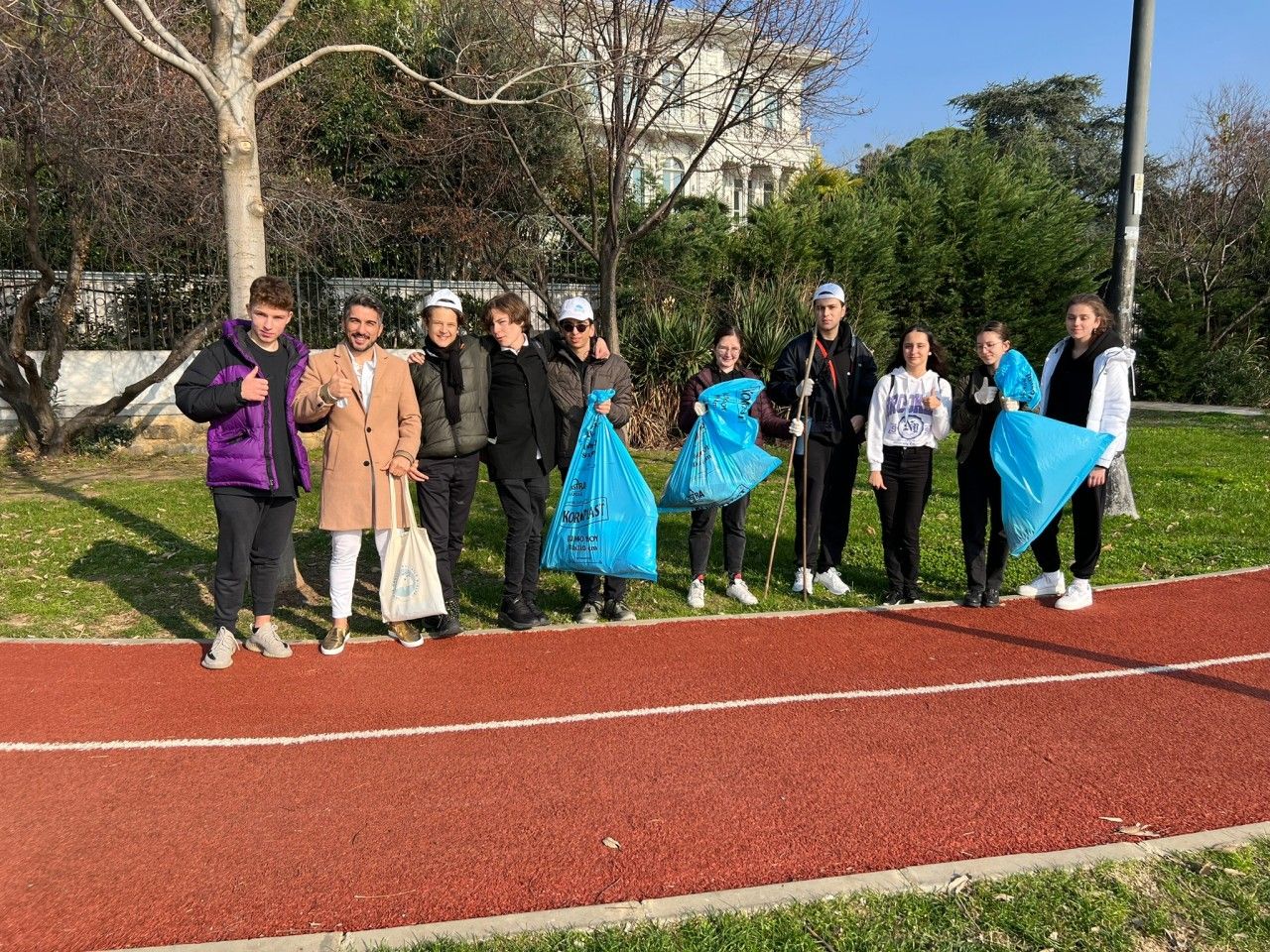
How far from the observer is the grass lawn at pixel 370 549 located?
6531mm

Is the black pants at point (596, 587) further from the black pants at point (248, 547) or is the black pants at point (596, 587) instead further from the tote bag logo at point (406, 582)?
the black pants at point (248, 547)

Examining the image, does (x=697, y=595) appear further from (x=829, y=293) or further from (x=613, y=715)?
(x=829, y=293)

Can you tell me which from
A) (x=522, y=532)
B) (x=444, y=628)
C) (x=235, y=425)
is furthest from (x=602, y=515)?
(x=235, y=425)

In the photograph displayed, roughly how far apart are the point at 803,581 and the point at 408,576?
290cm

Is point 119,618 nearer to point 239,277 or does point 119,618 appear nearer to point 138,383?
point 239,277

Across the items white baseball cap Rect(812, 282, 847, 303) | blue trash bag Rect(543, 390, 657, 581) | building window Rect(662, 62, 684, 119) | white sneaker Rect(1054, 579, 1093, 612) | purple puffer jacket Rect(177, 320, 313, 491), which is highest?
building window Rect(662, 62, 684, 119)

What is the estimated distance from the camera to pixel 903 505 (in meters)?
6.59

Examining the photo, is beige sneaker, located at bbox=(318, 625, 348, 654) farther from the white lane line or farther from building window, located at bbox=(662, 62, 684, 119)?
building window, located at bbox=(662, 62, 684, 119)

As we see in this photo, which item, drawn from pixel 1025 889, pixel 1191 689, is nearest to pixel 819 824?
pixel 1025 889

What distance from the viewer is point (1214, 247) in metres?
25.2

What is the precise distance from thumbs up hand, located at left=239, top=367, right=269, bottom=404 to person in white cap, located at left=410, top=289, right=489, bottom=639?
96cm

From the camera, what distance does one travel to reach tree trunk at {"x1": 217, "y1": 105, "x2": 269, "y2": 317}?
6793 millimetres

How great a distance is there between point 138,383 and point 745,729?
472 inches

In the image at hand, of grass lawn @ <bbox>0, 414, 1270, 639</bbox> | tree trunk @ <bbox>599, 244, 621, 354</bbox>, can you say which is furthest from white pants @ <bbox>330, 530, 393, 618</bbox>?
tree trunk @ <bbox>599, 244, 621, 354</bbox>
